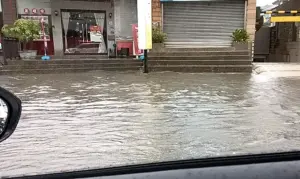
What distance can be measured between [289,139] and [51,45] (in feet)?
39.0

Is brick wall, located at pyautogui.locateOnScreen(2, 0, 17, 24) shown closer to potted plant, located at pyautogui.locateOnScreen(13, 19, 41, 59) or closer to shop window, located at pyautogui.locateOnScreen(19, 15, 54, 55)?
shop window, located at pyautogui.locateOnScreen(19, 15, 54, 55)

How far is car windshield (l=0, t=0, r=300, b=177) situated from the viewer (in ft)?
9.89

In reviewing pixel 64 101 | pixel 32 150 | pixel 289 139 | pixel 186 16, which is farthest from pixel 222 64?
pixel 32 150

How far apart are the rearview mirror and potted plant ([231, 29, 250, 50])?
35.0ft

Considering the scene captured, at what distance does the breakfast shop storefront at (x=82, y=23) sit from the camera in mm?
12898

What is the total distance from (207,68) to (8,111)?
9.06 metres

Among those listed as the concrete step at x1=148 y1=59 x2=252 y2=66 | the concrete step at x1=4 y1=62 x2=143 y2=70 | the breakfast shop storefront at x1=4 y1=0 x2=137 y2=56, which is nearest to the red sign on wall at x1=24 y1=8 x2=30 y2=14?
the breakfast shop storefront at x1=4 y1=0 x2=137 y2=56

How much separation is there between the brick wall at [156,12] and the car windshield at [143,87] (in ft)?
0.13

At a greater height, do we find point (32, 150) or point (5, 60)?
point (5, 60)

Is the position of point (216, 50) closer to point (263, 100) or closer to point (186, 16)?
point (186, 16)

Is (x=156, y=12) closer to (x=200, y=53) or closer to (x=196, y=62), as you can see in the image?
(x=200, y=53)

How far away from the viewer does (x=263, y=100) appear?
5266mm

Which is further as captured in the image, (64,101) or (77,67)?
(77,67)

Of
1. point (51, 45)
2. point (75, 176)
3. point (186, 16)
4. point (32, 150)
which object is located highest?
point (186, 16)
